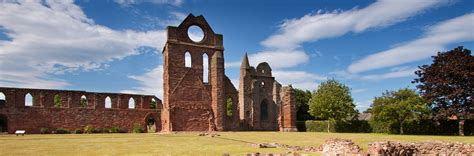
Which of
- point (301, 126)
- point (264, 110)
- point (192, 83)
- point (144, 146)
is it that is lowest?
Result: point (301, 126)

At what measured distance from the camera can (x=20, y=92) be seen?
36.3 meters

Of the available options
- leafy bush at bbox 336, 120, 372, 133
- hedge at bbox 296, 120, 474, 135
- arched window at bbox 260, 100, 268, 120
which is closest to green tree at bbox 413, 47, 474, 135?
hedge at bbox 296, 120, 474, 135

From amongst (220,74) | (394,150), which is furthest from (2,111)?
(394,150)

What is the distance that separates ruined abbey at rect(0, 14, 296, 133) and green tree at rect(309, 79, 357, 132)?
289 centimetres

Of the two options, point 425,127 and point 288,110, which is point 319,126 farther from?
point 425,127

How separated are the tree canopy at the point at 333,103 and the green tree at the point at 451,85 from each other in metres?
10.5

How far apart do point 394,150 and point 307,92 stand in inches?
2075

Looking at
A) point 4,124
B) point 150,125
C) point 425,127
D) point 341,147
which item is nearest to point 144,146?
point 341,147

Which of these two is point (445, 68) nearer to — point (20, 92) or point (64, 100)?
point (64, 100)

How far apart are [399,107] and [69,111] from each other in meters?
30.4

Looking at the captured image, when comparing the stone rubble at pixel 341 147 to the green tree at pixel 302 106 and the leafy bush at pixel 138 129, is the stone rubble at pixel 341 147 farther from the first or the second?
the green tree at pixel 302 106

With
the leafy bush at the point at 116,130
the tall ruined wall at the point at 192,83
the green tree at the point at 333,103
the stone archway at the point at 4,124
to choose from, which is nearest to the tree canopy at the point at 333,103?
the green tree at the point at 333,103

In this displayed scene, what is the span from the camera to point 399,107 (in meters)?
30.3

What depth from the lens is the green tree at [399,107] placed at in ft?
99.7
